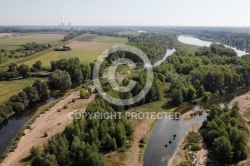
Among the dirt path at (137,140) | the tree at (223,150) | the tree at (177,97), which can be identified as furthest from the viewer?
the tree at (177,97)

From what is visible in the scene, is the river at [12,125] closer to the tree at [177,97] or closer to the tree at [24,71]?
the tree at [24,71]

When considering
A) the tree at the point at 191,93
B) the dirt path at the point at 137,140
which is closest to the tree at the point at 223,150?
the dirt path at the point at 137,140

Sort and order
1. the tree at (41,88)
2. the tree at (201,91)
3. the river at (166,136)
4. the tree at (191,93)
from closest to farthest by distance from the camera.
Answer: the river at (166,136) → the tree at (191,93) → the tree at (41,88) → the tree at (201,91)

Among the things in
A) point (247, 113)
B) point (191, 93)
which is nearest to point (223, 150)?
point (247, 113)

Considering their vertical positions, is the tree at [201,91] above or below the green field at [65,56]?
below

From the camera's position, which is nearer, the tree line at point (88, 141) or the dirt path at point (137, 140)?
the tree line at point (88, 141)

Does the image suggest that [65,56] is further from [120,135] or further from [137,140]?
[120,135]

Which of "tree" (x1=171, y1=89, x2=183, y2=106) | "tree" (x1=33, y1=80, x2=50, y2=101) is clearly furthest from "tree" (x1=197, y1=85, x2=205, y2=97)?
"tree" (x1=33, y1=80, x2=50, y2=101)

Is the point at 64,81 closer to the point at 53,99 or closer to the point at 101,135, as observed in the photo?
the point at 53,99
